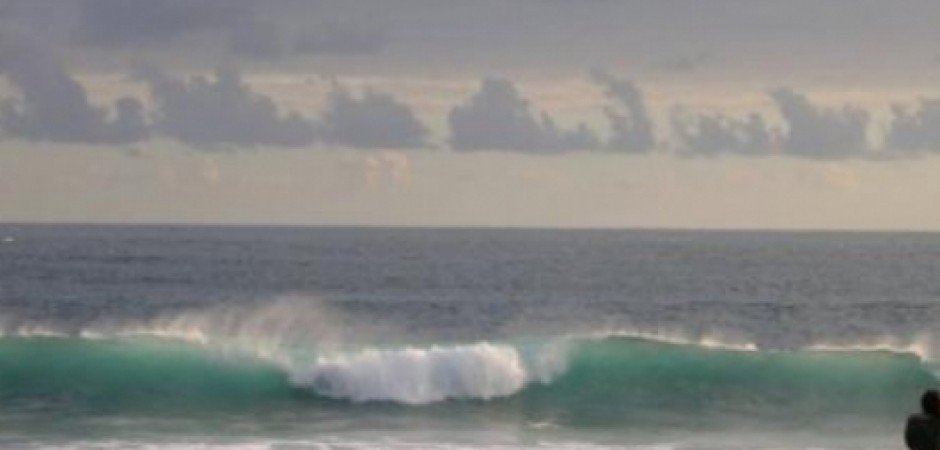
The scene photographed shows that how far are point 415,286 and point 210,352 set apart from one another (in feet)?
113

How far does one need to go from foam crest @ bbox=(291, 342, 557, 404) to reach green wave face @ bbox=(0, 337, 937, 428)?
0.07 m

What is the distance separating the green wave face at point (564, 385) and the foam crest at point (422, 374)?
0.07 meters

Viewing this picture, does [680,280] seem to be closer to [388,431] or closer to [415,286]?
[415,286]

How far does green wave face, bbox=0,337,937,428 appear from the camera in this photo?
24.1 meters

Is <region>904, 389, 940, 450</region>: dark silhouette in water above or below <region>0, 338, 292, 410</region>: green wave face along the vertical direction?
below

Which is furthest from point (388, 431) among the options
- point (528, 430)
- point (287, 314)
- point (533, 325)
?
point (533, 325)

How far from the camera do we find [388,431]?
846 inches

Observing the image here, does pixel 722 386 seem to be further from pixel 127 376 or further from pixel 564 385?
pixel 127 376

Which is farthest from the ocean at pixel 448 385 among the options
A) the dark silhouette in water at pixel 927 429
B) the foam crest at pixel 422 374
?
the dark silhouette in water at pixel 927 429

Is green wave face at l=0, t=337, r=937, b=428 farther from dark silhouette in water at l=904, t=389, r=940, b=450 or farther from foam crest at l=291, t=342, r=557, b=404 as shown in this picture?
dark silhouette in water at l=904, t=389, r=940, b=450

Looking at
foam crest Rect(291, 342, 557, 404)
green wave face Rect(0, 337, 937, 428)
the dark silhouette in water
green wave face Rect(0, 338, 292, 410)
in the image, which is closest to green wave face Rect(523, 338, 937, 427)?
green wave face Rect(0, 337, 937, 428)

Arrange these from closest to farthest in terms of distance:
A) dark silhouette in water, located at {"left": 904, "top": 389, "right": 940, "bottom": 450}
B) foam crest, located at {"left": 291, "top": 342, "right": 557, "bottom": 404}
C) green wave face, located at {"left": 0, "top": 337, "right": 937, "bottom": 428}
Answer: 1. dark silhouette in water, located at {"left": 904, "top": 389, "right": 940, "bottom": 450}
2. green wave face, located at {"left": 0, "top": 337, "right": 937, "bottom": 428}
3. foam crest, located at {"left": 291, "top": 342, "right": 557, "bottom": 404}

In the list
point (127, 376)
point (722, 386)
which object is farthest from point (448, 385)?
point (127, 376)

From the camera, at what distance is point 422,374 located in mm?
25812
